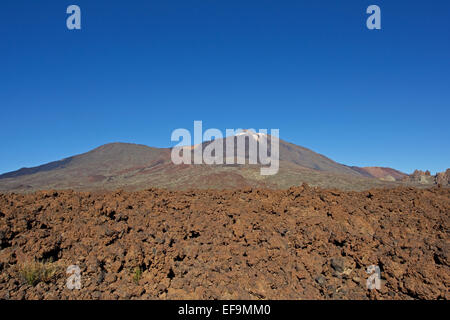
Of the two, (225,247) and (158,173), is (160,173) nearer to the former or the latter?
(158,173)

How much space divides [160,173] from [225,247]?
177ft

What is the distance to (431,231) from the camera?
492 centimetres

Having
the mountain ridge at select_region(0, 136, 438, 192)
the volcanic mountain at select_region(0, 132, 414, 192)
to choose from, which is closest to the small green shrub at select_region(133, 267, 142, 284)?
the mountain ridge at select_region(0, 136, 438, 192)

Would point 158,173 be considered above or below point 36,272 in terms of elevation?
above

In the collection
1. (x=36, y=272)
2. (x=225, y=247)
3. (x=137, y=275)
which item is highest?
(x=225, y=247)

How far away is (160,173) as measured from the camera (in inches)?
2250

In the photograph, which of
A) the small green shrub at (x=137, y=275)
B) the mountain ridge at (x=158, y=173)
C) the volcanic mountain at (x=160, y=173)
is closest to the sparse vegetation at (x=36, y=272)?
the small green shrub at (x=137, y=275)

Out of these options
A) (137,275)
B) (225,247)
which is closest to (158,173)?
(225,247)

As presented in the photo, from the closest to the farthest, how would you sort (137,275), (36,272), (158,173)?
(36,272) → (137,275) → (158,173)

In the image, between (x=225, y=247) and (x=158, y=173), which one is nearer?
(x=225, y=247)

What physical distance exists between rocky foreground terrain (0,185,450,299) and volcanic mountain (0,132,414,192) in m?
33.9

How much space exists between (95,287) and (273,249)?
276cm

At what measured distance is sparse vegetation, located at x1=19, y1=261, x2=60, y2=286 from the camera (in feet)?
13.0
